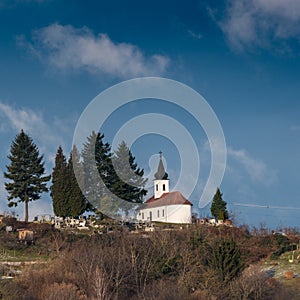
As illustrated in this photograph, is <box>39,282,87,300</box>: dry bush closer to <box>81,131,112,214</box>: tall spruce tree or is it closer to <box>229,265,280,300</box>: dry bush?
<box>229,265,280,300</box>: dry bush

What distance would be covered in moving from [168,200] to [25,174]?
16.3 metres

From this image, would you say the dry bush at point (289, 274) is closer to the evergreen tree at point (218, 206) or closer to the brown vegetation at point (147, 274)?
the brown vegetation at point (147, 274)

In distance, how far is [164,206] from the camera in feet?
204

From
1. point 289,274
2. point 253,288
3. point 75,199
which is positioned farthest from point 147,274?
point 75,199

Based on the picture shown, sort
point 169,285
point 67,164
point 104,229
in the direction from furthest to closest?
point 67,164, point 104,229, point 169,285

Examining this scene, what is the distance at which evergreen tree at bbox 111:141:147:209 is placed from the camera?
55.0m

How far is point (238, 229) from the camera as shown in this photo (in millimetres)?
51969

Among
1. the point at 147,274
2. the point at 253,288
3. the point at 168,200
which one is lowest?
the point at 253,288

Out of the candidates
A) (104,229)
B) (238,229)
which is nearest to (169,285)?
(104,229)

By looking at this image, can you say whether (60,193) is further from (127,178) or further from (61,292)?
(61,292)

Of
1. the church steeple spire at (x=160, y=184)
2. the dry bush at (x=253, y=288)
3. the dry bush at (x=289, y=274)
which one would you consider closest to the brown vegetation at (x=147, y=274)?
the dry bush at (x=253, y=288)

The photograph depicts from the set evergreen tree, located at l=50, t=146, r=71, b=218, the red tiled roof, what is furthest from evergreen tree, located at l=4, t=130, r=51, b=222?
the red tiled roof

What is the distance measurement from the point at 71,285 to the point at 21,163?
26663 millimetres

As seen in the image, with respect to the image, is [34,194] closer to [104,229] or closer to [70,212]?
[70,212]
